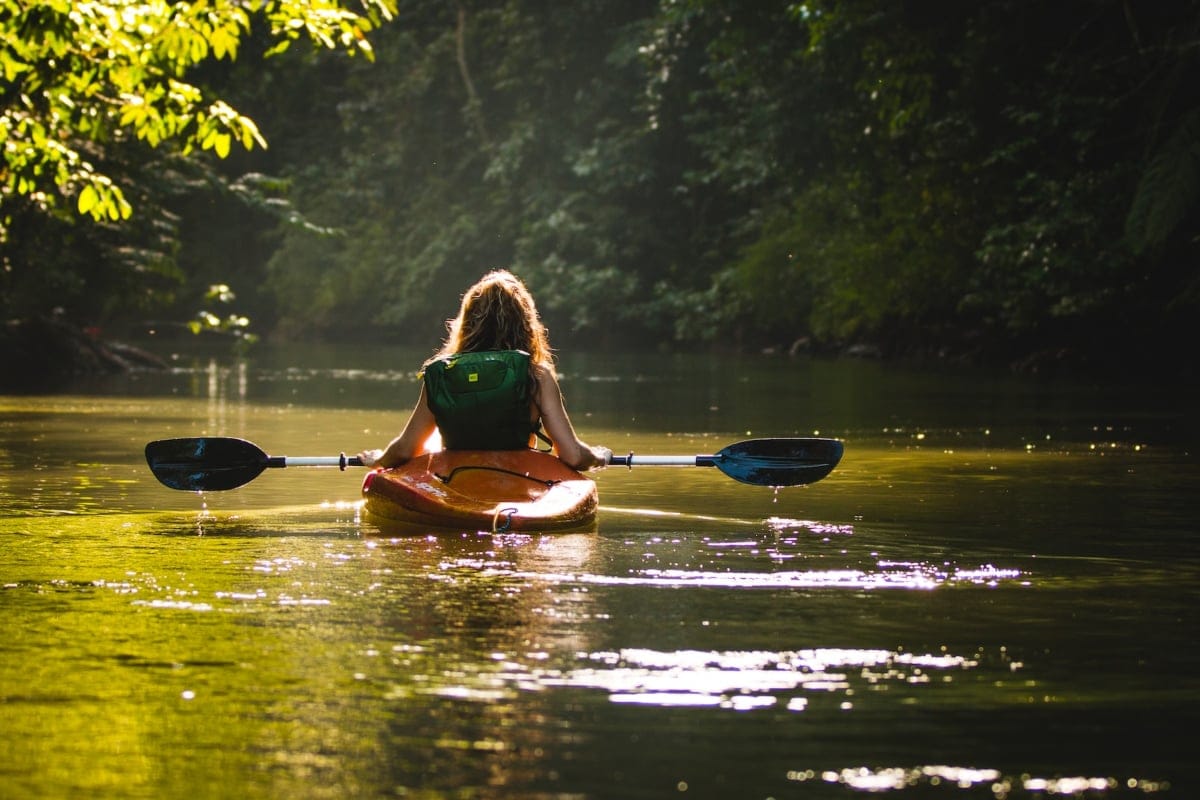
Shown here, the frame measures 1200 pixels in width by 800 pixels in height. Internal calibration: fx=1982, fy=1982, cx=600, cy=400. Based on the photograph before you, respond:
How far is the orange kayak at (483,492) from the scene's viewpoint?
891cm

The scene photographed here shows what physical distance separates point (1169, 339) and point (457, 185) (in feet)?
118

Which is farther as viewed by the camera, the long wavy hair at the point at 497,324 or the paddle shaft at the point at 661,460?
the paddle shaft at the point at 661,460

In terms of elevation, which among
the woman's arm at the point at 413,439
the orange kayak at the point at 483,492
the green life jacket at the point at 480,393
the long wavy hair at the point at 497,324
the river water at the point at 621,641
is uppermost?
the long wavy hair at the point at 497,324

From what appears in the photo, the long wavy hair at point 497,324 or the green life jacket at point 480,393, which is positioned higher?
the long wavy hair at point 497,324

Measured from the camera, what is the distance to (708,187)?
159ft

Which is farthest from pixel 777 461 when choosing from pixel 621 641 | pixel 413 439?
pixel 621 641

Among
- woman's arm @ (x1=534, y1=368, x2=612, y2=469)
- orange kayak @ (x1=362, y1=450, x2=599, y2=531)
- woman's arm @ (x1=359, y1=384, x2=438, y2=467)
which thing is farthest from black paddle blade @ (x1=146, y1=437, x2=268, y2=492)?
woman's arm @ (x1=534, y1=368, x2=612, y2=469)

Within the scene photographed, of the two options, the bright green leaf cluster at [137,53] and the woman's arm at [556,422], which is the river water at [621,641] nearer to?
the woman's arm at [556,422]

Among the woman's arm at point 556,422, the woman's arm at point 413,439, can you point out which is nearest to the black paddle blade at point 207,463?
the woman's arm at point 413,439

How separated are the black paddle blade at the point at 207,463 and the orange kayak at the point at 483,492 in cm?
99

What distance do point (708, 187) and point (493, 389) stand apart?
130ft

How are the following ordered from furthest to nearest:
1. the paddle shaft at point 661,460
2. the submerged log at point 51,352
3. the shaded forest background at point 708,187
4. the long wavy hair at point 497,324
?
the submerged log at point 51,352, the shaded forest background at point 708,187, the paddle shaft at point 661,460, the long wavy hair at point 497,324

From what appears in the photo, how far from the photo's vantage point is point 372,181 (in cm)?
6231

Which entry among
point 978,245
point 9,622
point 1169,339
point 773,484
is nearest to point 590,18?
point 978,245
